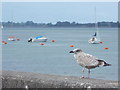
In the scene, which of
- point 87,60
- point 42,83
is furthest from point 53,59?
point 42,83

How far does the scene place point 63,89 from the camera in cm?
485

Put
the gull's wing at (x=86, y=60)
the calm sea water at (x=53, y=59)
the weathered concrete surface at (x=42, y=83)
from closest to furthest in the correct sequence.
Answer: the weathered concrete surface at (x=42, y=83)
the gull's wing at (x=86, y=60)
the calm sea water at (x=53, y=59)

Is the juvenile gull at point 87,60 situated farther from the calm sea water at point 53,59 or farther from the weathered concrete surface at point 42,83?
the calm sea water at point 53,59

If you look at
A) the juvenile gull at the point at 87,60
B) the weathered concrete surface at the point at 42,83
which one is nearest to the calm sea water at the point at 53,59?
the juvenile gull at the point at 87,60

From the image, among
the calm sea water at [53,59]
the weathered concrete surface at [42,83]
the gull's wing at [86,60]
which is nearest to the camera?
the weathered concrete surface at [42,83]

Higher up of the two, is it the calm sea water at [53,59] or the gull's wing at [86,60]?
the gull's wing at [86,60]

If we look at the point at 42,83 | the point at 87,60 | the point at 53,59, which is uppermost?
the point at 87,60

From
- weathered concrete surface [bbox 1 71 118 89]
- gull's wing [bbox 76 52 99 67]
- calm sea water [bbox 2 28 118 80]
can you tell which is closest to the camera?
weathered concrete surface [bbox 1 71 118 89]

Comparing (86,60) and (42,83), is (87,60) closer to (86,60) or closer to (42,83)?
(86,60)

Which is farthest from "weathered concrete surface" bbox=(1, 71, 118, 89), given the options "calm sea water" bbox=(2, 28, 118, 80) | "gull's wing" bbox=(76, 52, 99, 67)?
"calm sea water" bbox=(2, 28, 118, 80)

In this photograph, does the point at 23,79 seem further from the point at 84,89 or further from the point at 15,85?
the point at 84,89

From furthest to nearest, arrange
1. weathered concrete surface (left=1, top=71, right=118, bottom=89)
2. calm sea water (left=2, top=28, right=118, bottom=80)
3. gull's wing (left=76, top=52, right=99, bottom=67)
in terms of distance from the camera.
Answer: calm sea water (left=2, top=28, right=118, bottom=80) → gull's wing (left=76, top=52, right=99, bottom=67) → weathered concrete surface (left=1, top=71, right=118, bottom=89)

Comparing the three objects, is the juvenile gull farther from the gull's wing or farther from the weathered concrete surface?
the weathered concrete surface

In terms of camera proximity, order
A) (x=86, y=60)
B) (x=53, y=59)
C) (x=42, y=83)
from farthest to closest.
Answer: (x=53, y=59)
(x=86, y=60)
(x=42, y=83)
